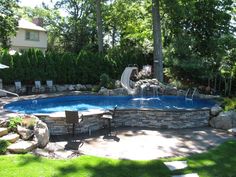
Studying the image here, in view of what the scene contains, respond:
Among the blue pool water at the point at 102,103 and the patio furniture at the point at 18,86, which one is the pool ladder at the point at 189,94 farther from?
the patio furniture at the point at 18,86

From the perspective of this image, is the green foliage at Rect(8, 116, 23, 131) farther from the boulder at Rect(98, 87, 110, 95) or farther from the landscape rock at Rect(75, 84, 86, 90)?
the landscape rock at Rect(75, 84, 86, 90)

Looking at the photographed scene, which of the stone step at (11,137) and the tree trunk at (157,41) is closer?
the stone step at (11,137)

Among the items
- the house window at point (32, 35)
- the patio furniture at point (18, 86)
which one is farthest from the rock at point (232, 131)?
the house window at point (32, 35)

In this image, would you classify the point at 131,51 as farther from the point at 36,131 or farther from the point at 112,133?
the point at 36,131

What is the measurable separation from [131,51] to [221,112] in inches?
475

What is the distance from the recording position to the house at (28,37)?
35000mm

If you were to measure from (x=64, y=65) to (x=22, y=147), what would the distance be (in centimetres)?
1322

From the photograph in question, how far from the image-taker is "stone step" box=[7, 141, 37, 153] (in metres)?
7.06

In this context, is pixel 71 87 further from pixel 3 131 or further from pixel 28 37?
pixel 28 37

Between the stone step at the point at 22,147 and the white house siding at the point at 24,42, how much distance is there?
2808 cm

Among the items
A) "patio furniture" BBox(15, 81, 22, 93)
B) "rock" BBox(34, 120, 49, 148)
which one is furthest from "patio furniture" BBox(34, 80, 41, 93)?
"rock" BBox(34, 120, 49, 148)

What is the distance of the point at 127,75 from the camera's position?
59.9 feet

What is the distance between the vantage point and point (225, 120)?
36.2ft

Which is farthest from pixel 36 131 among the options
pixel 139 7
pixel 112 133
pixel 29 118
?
pixel 139 7
